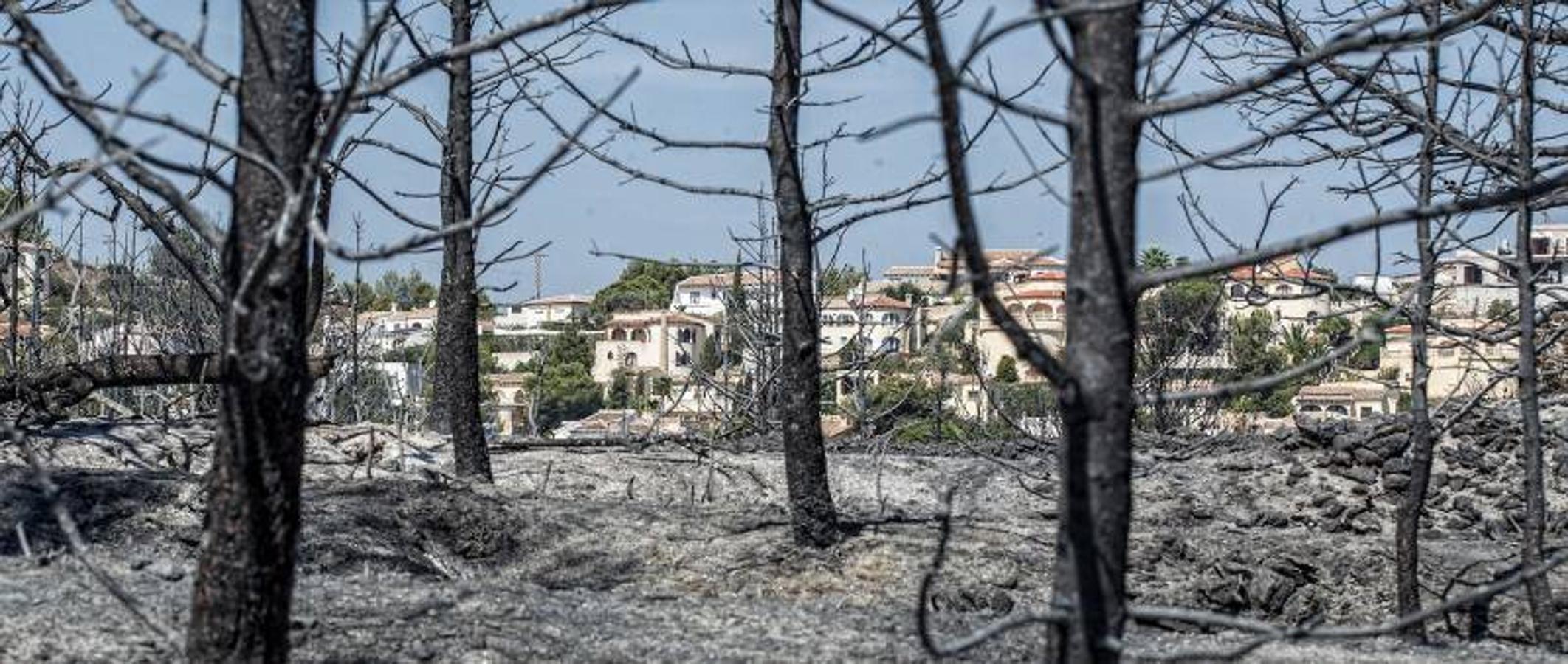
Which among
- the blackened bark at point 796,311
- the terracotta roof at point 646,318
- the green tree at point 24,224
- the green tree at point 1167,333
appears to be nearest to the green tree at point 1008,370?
the terracotta roof at point 646,318

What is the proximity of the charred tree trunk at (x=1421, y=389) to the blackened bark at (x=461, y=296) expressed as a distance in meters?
5.52

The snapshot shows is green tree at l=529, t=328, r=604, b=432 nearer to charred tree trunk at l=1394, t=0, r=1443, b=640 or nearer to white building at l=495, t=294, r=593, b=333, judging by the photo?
white building at l=495, t=294, r=593, b=333

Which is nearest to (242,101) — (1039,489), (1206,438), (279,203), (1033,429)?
(279,203)

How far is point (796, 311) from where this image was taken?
9.35 m

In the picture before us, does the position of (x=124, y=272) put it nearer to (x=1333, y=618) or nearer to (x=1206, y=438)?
(x=1206, y=438)

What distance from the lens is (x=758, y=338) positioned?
18.8 metres

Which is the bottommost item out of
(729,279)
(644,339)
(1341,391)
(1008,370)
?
(1341,391)

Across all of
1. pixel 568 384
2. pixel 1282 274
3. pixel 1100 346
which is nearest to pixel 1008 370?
pixel 568 384

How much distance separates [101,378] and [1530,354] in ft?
27.2

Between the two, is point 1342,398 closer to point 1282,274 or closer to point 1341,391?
point 1341,391

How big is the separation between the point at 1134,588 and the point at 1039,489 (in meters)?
3.61

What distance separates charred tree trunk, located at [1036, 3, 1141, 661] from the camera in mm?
3492

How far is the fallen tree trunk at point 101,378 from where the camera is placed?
445 inches

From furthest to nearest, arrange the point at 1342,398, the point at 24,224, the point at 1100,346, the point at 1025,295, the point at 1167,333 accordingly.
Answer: the point at 1342,398, the point at 1167,333, the point at 1025,295, the point at 24,224, the point at 1100,346
